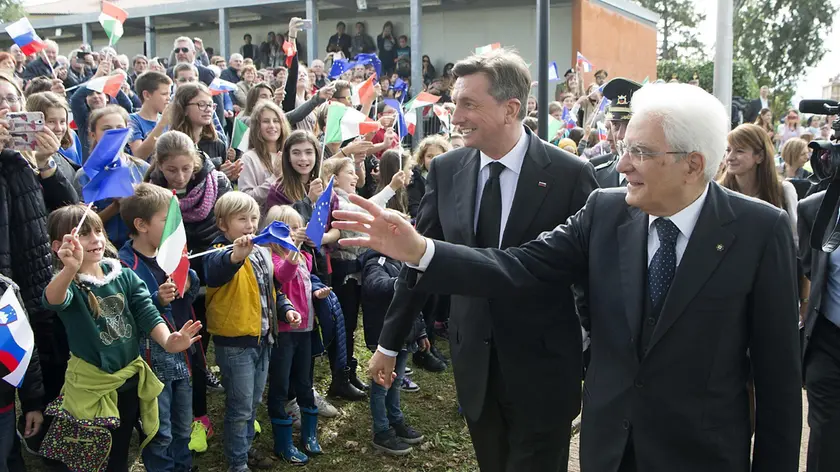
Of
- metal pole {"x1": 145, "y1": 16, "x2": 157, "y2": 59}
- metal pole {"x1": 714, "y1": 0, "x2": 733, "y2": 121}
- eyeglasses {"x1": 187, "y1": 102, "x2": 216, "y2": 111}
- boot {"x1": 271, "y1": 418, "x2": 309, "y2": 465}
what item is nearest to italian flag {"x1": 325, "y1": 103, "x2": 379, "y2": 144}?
eyeglasses {"x1": 187, "y1": 102, "x2": 216, "y2": 111}

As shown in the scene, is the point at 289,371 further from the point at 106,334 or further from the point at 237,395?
the point at 106,334

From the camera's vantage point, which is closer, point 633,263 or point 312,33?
point 633,263

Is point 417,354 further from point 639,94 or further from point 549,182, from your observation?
point 639,94

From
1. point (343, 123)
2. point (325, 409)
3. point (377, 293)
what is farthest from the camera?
point (343, 123)

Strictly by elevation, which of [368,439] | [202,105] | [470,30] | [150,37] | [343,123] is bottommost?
[368,439]

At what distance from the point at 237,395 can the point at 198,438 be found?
2.17 ft

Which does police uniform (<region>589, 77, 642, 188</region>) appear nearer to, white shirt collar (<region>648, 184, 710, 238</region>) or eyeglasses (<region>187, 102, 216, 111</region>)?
white shirt collar (<region>648, 184, 710, 238</region>)

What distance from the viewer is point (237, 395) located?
4418 mm

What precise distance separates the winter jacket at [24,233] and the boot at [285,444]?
1.56 metres

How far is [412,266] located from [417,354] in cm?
452

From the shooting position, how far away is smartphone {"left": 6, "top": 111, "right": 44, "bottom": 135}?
12.6ft

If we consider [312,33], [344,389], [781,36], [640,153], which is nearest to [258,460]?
[344,389]

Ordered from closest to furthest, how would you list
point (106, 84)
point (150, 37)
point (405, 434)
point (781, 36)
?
point (405, 434) < point (106, 84) < point (150, 37) < point (781, 36)

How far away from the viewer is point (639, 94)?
8.07 ft
